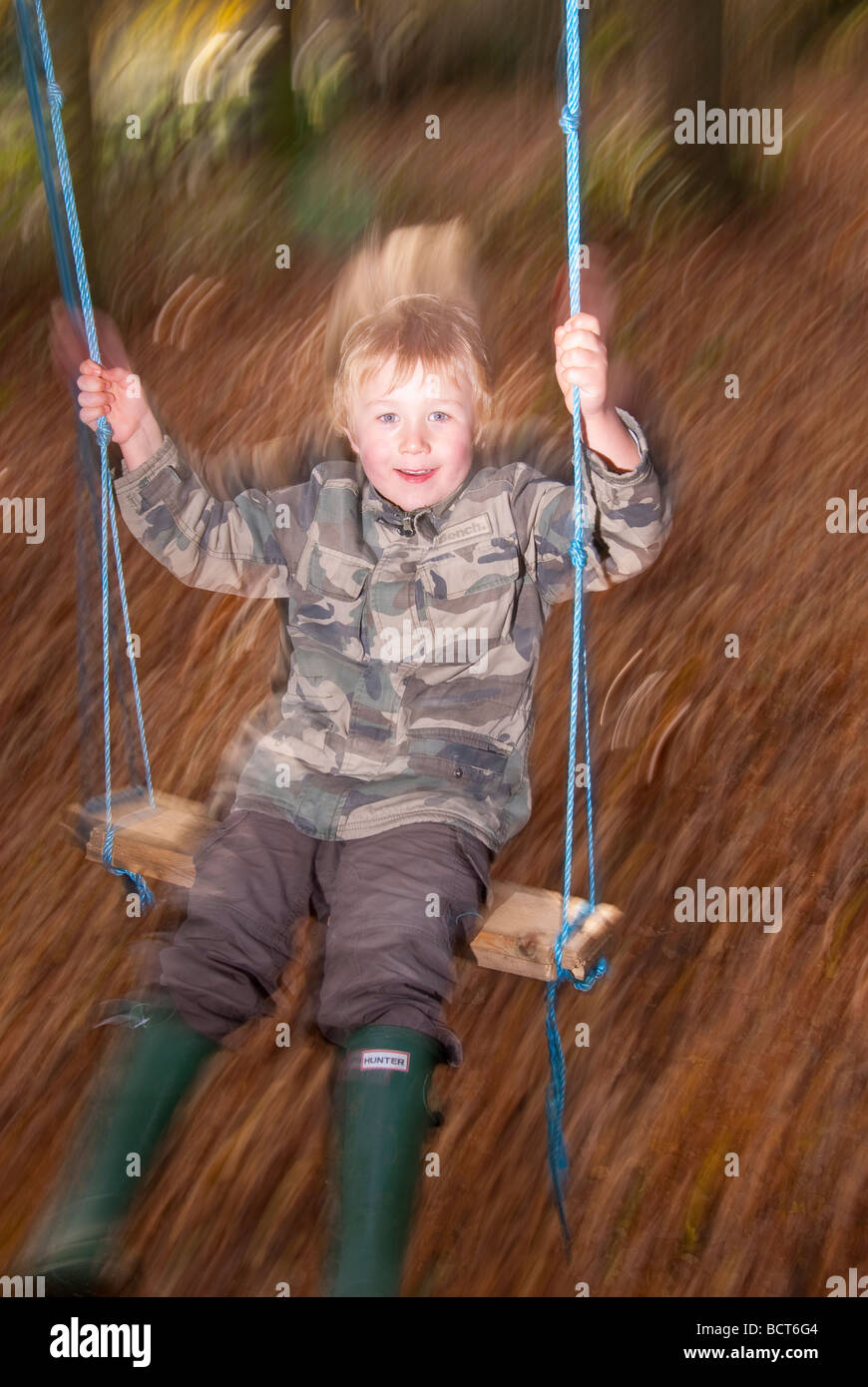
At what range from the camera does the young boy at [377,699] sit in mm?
1179

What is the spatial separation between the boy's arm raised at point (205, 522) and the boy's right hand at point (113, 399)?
15 millimetres

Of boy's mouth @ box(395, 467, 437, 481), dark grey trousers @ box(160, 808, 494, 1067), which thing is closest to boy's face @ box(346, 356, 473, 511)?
boy's mouth @ box(395, 467, 437, 481)

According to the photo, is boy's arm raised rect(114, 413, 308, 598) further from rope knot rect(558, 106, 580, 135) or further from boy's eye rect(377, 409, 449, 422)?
rope knot rect(558, 106, 580, 135)

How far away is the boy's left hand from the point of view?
1185 millimetres

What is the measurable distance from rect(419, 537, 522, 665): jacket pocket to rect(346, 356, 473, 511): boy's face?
0.09m

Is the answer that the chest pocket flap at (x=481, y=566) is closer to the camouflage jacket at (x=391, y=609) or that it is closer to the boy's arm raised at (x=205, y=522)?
the camouflage jacket at (x=391, y=609)

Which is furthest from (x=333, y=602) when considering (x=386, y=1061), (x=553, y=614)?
(x=553, y=614)

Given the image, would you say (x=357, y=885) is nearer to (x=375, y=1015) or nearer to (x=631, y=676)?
(x=375, y=1015)

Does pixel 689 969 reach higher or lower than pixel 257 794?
lower

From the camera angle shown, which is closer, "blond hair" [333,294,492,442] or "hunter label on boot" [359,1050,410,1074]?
"hunter label on boot" [359,1050,410,1074]

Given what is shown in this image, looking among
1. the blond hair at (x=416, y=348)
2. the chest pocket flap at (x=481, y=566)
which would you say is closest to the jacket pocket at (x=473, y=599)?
the chest pocket flap at (x=481, y=566)
